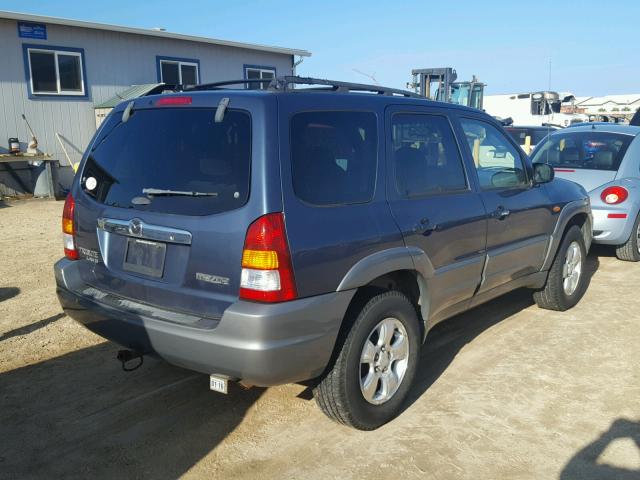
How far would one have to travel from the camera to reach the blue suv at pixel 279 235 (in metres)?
2.75

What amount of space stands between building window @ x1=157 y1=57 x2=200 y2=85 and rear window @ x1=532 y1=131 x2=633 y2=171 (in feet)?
37.9

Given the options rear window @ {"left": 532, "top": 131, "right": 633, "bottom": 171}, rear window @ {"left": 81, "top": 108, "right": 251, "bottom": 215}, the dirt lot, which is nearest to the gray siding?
the dirt lot

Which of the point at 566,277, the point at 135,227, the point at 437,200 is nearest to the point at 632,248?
the point at 566,277

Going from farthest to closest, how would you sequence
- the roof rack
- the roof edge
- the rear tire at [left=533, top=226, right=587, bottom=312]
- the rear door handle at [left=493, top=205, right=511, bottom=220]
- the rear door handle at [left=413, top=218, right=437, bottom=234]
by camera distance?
1. the roof edge
2. the rear tire at [left=533, top=226, right=587, bottom=312]
3. the rear door handle at [left=493, top=205, right=511, bottom=220]
4. the rear door handle at [left=413, top=218, right=437, bottom=234]
5. the roof rack

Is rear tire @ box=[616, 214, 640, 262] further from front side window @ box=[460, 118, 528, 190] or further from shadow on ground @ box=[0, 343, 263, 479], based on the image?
shadow on ground @ box=[0, 343, 263, 479]

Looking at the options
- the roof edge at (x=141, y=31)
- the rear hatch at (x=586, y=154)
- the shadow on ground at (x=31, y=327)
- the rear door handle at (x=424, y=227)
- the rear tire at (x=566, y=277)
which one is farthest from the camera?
the roof edge at (x=141, y=31)

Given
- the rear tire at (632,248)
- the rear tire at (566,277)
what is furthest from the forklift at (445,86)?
the rear tire at (566,277)

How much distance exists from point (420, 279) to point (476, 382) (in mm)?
966

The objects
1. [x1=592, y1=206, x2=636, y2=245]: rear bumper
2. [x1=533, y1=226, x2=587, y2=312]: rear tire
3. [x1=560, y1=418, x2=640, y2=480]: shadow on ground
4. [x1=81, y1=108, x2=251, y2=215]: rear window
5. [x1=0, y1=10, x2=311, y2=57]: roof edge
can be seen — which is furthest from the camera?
[x1=0, y1=10, x2=311, y2=57]: roof edge

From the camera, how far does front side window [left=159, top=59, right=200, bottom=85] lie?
53.9 ft

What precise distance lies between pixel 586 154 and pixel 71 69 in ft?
40.3

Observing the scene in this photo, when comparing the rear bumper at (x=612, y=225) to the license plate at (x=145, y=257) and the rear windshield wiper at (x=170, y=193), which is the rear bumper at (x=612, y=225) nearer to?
the rear windshield wiper at (x=170, y=193)

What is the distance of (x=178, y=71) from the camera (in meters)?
16.8

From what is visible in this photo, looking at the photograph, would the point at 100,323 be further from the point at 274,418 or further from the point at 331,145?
the point at 331,145
